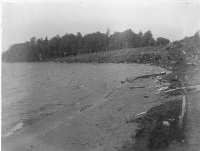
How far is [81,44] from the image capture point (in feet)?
442

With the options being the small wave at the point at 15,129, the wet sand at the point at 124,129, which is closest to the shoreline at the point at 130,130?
the wet sand at the point at 124,129

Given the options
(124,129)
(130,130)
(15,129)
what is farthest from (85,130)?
(15,129)

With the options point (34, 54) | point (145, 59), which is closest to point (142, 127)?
point (145, 59)

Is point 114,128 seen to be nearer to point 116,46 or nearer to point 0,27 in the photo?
point 0,27

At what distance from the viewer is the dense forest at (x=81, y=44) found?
12219 cm

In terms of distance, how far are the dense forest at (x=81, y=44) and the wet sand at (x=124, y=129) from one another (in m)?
106

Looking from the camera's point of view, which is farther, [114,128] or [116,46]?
[116,46]

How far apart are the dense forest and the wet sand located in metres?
106

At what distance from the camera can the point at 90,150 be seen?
9.51 meters

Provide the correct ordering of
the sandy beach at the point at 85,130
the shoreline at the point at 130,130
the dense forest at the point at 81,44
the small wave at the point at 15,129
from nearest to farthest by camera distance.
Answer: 1. the shoreline at the point at 130,130
2. the sandy beach at the point at 85,130
3. the small wave at the point at 15,129
4. the dense forest at the point at 81,44

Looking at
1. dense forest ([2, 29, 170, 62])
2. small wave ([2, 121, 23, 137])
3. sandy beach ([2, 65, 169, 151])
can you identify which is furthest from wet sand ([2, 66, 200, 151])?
dense forest ([2, 29, 170, 62])

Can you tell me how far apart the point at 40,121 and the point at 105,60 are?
76458 millimetres

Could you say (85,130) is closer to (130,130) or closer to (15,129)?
(130,130)

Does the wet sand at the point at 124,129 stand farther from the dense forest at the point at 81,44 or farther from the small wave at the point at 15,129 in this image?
the dense forest at the point at 81,44
